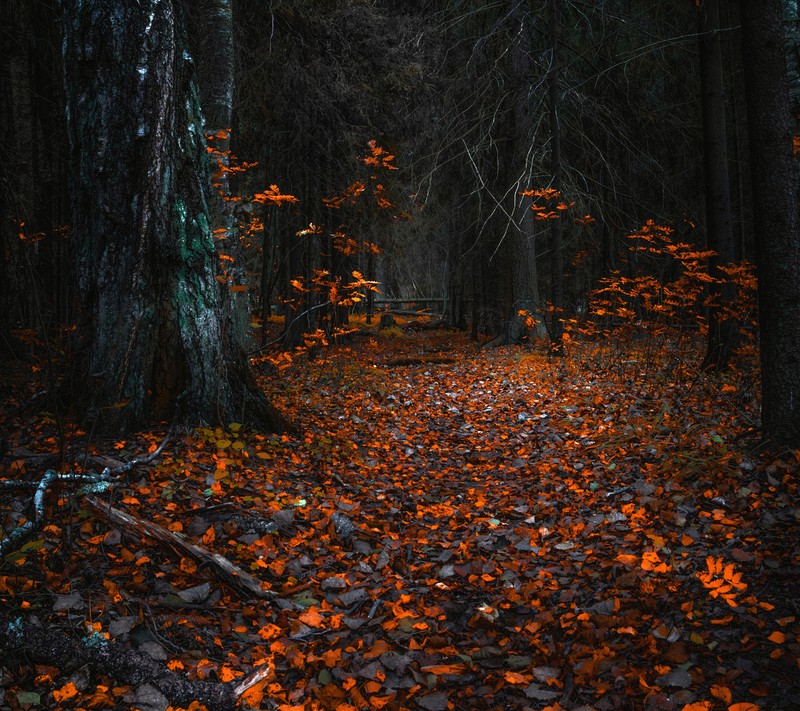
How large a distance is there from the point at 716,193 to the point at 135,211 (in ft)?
24.0

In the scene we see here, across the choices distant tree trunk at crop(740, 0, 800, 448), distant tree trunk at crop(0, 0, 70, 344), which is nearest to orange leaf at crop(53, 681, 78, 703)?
distant tree trunk at crop(740, 0, 800, 448)

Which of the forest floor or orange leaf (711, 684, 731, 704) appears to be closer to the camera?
orange leaf (711, 684, 731, 704)

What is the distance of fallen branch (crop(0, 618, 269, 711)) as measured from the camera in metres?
2.24

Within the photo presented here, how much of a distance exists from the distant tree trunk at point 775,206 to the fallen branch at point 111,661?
4.20m

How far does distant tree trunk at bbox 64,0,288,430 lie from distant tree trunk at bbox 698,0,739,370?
6.51 metres

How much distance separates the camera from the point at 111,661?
7.62ft

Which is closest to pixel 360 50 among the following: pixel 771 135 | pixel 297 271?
pixel 297 271

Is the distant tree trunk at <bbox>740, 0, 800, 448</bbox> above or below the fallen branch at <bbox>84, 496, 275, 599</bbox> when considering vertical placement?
above

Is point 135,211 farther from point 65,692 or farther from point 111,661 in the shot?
point 65,692

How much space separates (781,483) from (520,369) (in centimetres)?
620

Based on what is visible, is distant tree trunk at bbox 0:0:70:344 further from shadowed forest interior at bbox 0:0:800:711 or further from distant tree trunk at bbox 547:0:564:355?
distant tree trunk at bbox 547:0:564:355

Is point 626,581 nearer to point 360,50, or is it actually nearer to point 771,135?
point 771,135

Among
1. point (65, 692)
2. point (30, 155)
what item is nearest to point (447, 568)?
point (65, 692)

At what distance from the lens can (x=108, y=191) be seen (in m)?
4.42
